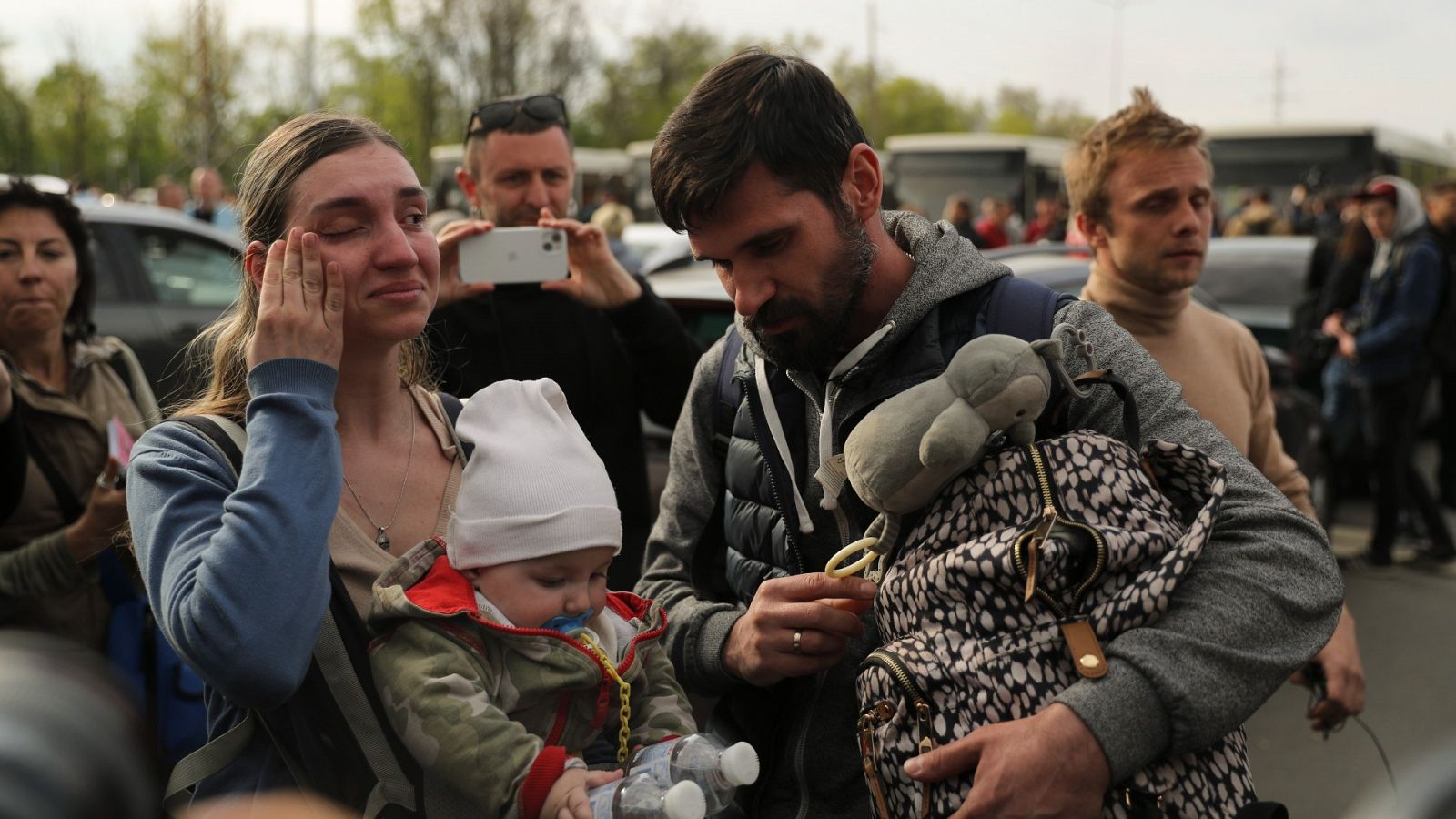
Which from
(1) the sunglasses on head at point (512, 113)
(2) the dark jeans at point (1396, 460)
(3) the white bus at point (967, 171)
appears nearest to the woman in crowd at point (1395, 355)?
(2) the dark jeans at point (1396, 460)

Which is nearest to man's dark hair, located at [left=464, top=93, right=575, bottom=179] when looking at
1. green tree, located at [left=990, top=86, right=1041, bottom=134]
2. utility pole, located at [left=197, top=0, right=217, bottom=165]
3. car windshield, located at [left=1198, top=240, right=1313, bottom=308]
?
car windshield, located at [left=1198, top=240, right=1313, bottom=308]

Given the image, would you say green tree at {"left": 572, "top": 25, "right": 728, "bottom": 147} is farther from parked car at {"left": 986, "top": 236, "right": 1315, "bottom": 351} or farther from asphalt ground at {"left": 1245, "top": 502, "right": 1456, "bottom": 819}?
asphalt ground at {"left": 1245, "top": 502, "right": 1456, "bottom": 819}

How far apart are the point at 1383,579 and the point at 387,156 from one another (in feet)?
23.2

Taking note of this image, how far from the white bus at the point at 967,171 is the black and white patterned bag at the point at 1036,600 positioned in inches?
859

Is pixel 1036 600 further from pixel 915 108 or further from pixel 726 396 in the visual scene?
pixel 915 108

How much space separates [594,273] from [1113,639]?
6.61ft

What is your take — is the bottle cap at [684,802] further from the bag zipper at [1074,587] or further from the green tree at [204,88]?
the green tree at [204,88]

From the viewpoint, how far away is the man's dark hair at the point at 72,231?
3895 mm

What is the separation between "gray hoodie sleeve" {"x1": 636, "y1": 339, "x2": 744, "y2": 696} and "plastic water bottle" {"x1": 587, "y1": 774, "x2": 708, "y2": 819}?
0.58 metres

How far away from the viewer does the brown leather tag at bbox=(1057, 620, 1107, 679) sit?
1.71m

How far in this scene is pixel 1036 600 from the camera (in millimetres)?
1720

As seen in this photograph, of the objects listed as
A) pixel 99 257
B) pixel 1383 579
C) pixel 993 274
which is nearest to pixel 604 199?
pixel 99 257

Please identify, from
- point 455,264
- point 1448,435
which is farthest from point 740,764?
point 1448,435

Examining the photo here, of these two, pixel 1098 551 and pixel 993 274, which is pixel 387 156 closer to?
pixel 993 274
